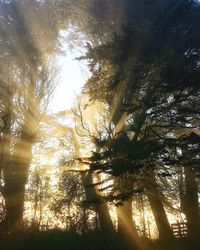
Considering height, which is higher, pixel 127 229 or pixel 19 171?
pixel 19 171

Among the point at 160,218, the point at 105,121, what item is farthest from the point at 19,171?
the point at 160,218

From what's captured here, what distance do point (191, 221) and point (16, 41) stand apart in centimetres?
1192

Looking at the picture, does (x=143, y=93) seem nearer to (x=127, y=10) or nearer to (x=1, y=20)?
(x=127, y=10)

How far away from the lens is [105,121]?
15.0m

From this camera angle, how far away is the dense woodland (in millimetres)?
9945

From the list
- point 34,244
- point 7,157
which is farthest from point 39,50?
point 34,244

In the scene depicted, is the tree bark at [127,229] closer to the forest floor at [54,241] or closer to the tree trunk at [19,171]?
the forest floor at [54,241]

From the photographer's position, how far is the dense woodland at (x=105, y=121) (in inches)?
392

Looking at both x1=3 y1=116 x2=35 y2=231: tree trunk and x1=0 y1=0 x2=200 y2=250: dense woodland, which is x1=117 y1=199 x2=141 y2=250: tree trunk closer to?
x1=0 y1=0 x2=200 y2=250: dense woodland

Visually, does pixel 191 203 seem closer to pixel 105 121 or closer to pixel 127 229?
pixel 127 229

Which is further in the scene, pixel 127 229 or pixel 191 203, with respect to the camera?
pixel 191 203

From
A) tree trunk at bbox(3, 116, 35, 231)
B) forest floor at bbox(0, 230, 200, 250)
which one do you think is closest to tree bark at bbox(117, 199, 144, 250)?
forest floor at bbox(0, 230, 200, 250)

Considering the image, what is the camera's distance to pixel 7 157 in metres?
16.9

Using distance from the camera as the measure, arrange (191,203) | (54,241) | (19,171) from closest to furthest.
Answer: (54,241), (191,203), (19,171)
